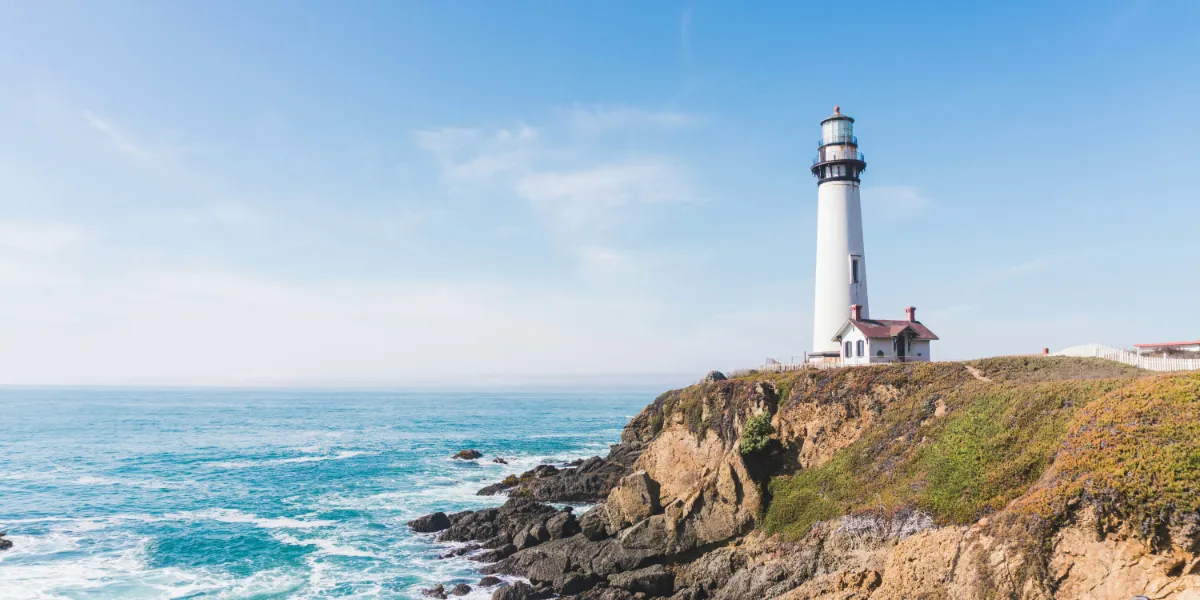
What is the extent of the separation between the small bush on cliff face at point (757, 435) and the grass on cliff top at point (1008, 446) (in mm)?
2123

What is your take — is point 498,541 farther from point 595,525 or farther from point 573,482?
point 573,482

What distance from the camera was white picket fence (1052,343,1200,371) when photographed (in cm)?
3137

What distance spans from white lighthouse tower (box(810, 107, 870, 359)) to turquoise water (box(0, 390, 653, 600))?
27.8 meters

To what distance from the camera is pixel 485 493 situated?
50.7m

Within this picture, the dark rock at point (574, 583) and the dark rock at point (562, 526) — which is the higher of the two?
the dark rock at point (562, 526)

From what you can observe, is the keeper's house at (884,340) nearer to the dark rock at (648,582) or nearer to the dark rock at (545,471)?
the dark rock at (648,582)

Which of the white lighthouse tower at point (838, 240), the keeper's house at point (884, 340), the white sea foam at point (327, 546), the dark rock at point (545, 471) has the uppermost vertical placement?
the white lighthouse tower at point (838, 240)

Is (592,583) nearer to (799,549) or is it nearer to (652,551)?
(652,551)

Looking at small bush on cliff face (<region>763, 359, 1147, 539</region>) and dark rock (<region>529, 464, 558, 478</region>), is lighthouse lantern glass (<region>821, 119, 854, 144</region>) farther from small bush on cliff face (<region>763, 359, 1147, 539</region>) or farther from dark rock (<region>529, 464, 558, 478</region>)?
dark rock (<region>529, 464, 558, 478</region>)

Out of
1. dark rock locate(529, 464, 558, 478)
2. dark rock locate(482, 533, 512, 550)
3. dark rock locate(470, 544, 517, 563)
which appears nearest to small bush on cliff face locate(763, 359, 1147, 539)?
dark rock locate(470, 544, 517, 563)

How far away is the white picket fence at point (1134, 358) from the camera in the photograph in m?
31.4

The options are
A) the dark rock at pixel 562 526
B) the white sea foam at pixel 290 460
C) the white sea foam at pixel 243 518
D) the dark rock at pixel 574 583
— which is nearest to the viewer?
the dark rock at pixel 574 583

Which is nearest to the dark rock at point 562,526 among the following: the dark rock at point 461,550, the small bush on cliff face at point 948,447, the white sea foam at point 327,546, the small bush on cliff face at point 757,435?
the dark rock at point 461,550

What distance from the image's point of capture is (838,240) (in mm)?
49406
